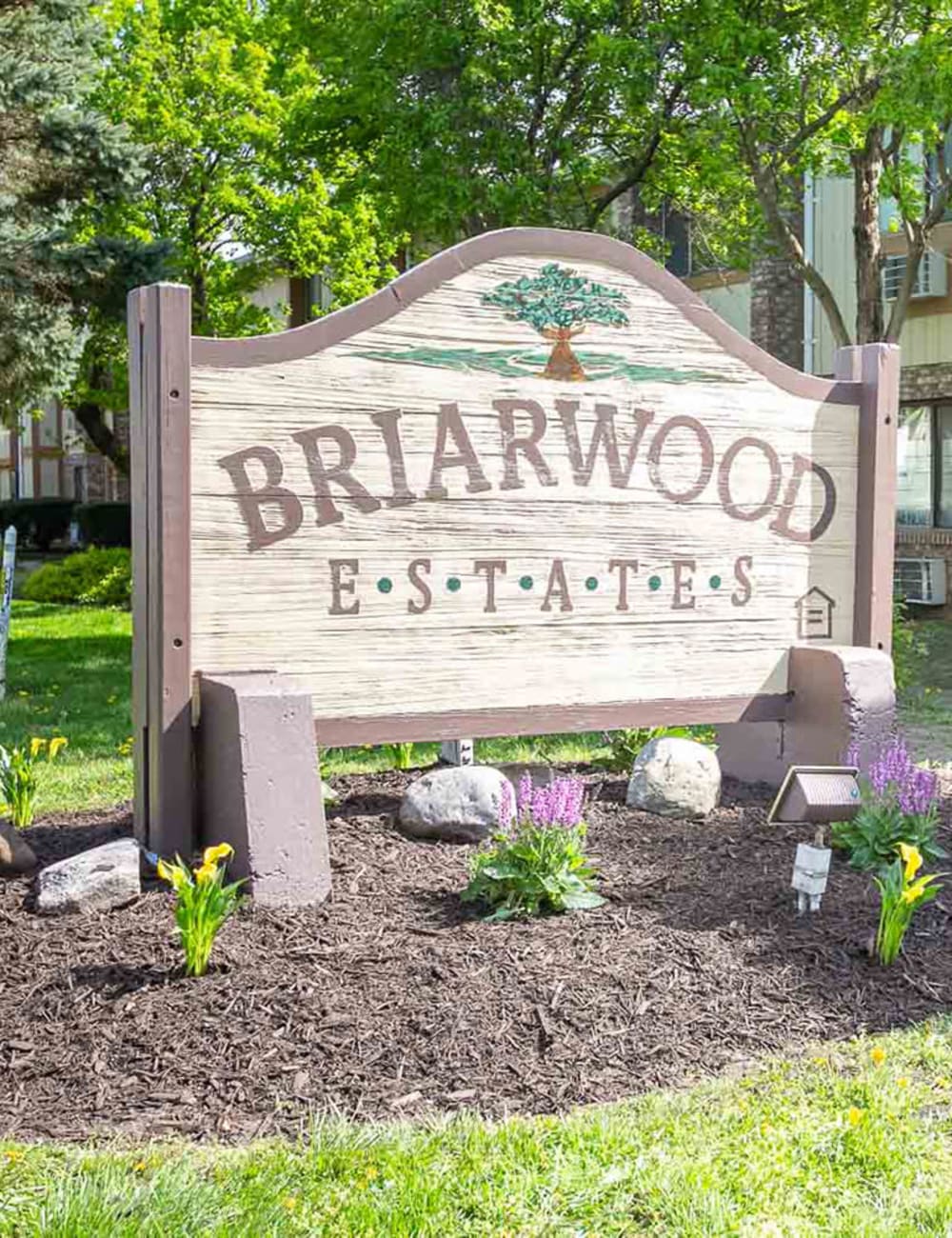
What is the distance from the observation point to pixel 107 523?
29484mm

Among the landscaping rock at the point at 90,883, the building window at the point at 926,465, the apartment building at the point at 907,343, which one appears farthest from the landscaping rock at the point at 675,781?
the building window at the point at 926,465

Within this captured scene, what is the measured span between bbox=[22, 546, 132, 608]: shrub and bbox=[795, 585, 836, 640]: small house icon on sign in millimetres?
14096

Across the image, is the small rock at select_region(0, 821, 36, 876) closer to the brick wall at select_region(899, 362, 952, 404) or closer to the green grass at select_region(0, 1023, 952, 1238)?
the green grass at select_region(0, 1023, 952, 1238)

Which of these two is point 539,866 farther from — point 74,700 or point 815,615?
point 74,700

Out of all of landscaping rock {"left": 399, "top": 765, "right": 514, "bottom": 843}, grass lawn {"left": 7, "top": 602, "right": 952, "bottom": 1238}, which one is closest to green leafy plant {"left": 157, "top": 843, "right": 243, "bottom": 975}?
grass lawn {"left": 7, "top": 602, "right": 952, "bottom": 1238}

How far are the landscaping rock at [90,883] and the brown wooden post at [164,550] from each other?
0.82ft

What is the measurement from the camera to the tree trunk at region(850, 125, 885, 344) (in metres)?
12.3

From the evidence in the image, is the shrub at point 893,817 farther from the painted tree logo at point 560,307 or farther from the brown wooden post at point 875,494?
the painted tree logo at point 560,307

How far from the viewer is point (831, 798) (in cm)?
392

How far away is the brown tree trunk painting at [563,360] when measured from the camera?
5.12 meters

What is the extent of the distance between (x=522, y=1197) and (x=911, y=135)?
971 centimetres

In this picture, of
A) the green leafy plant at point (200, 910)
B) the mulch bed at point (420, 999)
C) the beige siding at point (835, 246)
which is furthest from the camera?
the beige siding at point (835, 246)

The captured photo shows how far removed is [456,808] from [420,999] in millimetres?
1398

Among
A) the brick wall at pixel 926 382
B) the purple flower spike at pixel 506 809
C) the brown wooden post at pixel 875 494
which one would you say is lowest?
the purple flower spike at pixel 506 809
